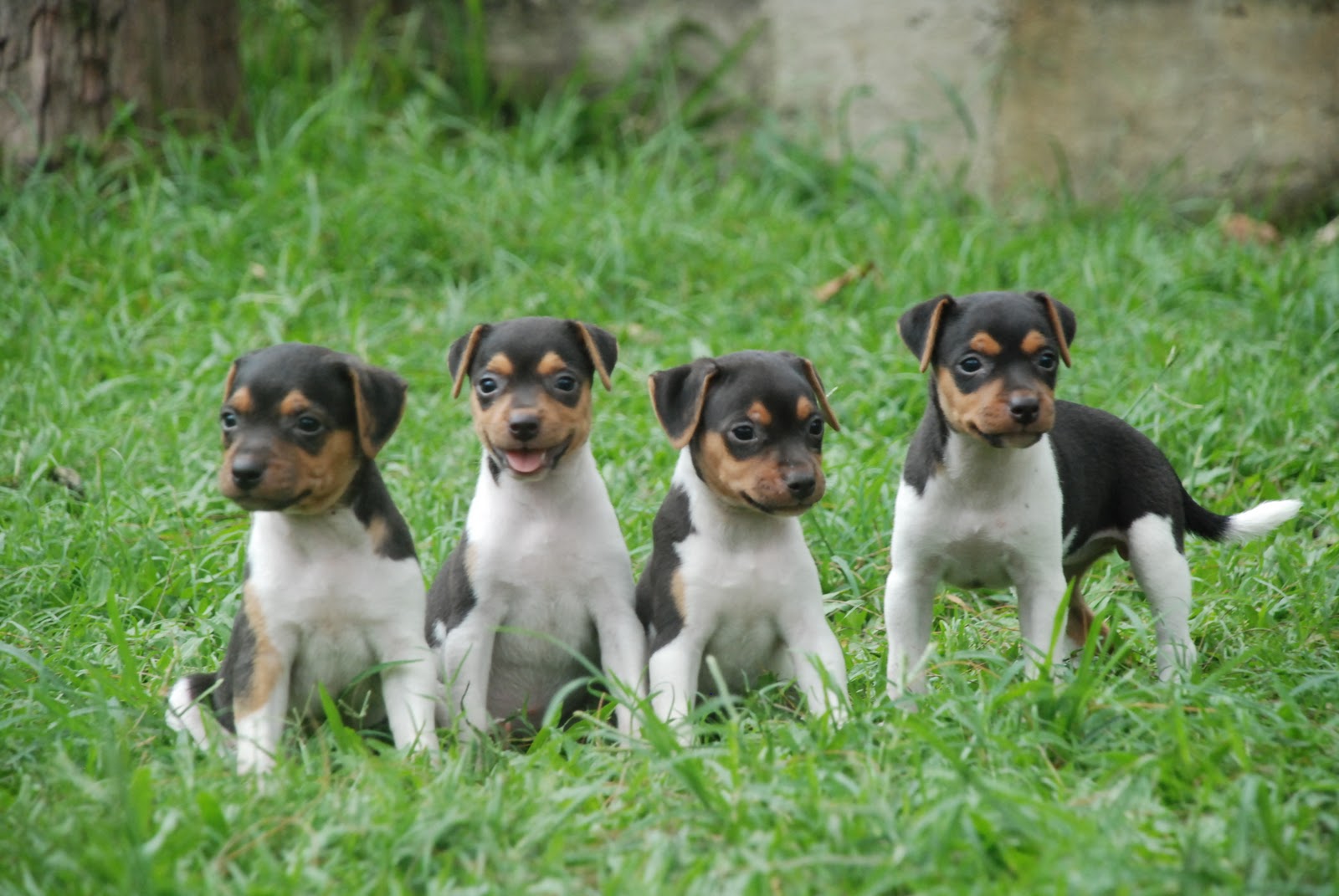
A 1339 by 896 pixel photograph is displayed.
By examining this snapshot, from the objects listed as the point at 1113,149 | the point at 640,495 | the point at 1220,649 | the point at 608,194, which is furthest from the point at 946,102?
the point at 1220,649

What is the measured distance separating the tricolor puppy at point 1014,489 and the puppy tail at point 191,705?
224cm

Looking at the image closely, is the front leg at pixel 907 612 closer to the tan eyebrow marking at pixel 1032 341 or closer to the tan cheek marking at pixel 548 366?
the tan eyebrow marking at pixel 1032 341

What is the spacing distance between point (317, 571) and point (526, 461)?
2.49 feet

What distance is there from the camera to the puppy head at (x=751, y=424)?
460 cm

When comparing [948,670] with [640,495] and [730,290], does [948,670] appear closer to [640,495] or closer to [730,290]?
[640,495]

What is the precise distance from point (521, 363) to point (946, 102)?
268 inches

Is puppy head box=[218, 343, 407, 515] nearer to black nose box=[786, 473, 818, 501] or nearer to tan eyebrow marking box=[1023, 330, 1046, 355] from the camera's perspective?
black nose box=[786, 473, 818, 501]

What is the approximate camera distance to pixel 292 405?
4387mm

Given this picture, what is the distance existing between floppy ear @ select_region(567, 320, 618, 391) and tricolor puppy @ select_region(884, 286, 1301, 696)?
1.02m

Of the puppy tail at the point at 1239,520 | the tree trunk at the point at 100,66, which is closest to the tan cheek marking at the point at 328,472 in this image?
the puppy tail at the point at 1239,520

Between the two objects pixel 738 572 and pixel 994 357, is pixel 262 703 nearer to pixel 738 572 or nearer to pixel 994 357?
pixel 738 572

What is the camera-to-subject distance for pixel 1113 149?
419 inches

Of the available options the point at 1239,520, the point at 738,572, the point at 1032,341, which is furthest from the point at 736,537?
the point at 1239,520

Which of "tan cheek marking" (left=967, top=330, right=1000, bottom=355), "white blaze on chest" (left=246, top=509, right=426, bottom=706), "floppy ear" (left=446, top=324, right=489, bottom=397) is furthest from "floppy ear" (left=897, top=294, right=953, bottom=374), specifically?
"white blaze on chest" (left=246, top=509, right=426, bottom=706)
